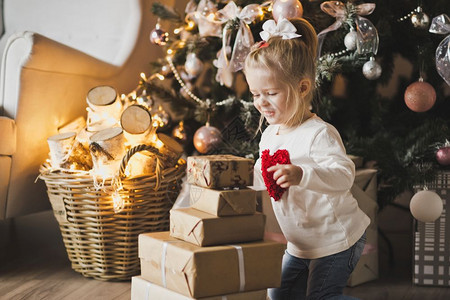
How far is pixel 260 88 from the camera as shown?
4.09 feet

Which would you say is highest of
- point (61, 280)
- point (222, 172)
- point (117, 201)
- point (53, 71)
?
point (53, 71)

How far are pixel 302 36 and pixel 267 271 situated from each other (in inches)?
19.3

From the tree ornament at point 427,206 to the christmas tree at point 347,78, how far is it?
0.07 metres

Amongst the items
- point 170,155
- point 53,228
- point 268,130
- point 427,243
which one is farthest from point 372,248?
point 53,228

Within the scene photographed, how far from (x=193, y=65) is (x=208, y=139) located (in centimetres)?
22

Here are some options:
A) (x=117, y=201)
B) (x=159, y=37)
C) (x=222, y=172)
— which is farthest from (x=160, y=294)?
(x=159, y=37)

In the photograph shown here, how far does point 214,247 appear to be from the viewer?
45.8 inches

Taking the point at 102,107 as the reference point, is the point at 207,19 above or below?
above

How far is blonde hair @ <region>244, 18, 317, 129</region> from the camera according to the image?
4.02 ft

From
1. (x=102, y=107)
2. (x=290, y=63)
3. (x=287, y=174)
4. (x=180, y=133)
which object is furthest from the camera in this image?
(x=180, y=133)

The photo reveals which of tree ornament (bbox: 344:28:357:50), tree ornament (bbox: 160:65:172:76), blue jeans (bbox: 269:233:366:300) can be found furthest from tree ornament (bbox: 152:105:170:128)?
blue jeans (bbox: 269:233:366:300)

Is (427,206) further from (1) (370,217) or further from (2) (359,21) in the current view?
(2) (359,21)

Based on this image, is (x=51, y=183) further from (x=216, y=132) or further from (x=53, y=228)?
(x=53, y=228)

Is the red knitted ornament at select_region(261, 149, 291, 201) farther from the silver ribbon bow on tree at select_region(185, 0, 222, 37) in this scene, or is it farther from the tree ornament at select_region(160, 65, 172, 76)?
the tree ornament at select_region(160, 65, 172, 76)
